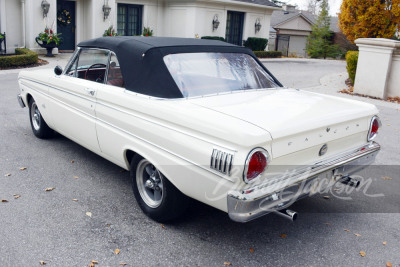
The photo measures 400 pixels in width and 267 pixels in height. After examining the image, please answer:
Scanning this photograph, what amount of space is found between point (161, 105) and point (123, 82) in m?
0.84

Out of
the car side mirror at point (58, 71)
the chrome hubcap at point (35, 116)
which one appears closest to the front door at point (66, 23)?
the chrome hubcap at point (35, 116)

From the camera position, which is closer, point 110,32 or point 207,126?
point 207,126

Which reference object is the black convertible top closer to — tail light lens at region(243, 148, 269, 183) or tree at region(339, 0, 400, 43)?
tail light lens at region(243, 148, 269, 183)

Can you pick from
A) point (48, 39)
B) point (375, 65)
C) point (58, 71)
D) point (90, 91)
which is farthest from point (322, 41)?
point (90, 91)

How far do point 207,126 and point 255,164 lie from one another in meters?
0.48

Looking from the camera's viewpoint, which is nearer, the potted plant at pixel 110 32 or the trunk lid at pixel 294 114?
the trunk lid at pixel 294 114

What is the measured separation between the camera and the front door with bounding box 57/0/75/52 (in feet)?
64.9

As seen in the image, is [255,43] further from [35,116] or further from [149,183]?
[149,183]

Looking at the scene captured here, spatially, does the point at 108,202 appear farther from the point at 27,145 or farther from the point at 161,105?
the point at 27,145

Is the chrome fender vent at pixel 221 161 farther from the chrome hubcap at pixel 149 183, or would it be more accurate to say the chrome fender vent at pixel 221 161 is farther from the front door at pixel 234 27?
the front door at pixel 234 27

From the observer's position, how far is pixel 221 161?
311 cm

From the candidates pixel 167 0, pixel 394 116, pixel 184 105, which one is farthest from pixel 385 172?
pixel 167 0

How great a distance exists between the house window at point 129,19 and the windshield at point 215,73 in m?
18.4

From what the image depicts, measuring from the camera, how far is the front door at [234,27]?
25359 mm
